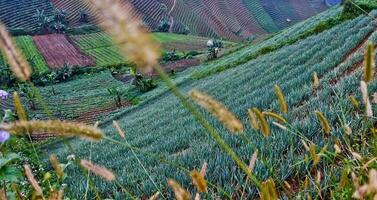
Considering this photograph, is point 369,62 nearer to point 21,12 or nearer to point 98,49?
point 98,49

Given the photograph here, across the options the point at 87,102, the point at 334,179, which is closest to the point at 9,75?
the point at 87,102

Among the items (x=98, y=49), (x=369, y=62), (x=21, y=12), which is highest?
(x=369, y=62)

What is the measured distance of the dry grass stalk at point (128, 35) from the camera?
83cm

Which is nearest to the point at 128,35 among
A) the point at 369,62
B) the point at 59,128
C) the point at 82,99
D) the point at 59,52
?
the point at 59,128

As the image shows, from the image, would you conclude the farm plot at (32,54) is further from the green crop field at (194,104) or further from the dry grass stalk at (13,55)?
the dry grass stalk at (13,55)

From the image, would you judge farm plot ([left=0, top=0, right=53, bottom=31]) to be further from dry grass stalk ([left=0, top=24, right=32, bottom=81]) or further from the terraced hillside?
dry grass stalk ([left=0, top=24, right=32, bottom=81])

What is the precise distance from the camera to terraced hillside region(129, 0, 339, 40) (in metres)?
82.4

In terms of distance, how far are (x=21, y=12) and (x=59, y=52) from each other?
1602 centimetres

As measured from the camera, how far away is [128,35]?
0.83 m

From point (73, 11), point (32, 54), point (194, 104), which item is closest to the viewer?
point (194, 104)

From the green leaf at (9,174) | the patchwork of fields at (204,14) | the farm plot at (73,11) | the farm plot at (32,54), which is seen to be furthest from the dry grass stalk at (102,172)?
the farm plot at (73,11)

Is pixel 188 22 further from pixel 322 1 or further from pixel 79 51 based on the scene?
pixel 322 1

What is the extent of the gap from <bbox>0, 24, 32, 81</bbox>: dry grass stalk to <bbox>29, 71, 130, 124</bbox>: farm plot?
31373mm

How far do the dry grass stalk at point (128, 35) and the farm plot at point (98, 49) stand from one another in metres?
58.2
